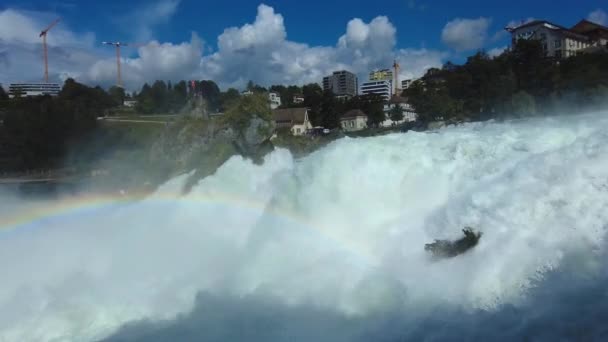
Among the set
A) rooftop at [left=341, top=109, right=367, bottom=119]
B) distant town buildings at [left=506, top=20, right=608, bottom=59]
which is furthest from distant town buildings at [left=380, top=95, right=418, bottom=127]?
distant town buildings at [left=506, top=20, right=608, bottom=59]

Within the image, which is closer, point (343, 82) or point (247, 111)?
point (247, 111)

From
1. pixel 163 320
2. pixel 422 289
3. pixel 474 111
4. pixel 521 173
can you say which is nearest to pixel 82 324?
pixel 163 320

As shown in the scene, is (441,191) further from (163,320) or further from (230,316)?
(163,320)

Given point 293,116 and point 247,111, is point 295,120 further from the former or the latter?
point 247,111

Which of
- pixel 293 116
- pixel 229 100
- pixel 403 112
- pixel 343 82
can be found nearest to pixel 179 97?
pixel 293 116

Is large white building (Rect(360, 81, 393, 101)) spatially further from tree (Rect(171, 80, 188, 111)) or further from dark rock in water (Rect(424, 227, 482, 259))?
dark rock in water (Rect(424, 227, 482, 259))
